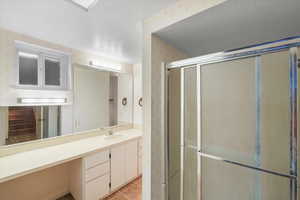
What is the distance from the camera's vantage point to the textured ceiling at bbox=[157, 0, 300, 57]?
100cm

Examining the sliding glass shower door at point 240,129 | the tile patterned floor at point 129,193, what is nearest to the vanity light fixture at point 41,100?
the tile patterned floor at point 129,193

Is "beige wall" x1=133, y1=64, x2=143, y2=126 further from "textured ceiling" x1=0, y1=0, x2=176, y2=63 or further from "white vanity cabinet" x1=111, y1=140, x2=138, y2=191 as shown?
"textured ceiling" x1=0, y1=0, x2=176, y2=63

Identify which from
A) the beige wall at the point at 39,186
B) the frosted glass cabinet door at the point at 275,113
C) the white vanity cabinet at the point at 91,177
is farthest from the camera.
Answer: the white vanity cabinet at the point at 91,177

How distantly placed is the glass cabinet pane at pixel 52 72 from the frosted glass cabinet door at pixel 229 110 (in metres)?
2.04

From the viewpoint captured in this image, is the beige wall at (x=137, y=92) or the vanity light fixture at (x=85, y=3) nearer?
the vanity light fixture at (x=85, y=3)

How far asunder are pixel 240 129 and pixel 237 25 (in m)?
0.92

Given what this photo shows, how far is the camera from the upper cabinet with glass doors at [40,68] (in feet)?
5.76

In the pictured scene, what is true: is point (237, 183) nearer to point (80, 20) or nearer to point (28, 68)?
point (80, 20)

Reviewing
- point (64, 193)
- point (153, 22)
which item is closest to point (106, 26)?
point (153, 22)

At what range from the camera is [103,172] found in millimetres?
2037

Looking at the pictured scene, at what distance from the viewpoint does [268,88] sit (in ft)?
3.33

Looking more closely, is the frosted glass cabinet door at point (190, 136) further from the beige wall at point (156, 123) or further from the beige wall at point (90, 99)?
the beige wall at point (90, 99)

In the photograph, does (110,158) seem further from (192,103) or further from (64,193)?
(192,103)

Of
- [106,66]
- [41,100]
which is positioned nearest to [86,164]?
[41,100]
